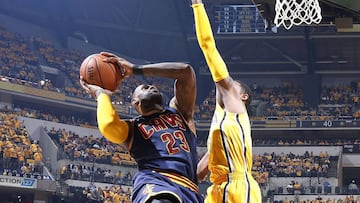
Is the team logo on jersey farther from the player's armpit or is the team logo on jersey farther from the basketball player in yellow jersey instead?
the basketball player in yellow jersey

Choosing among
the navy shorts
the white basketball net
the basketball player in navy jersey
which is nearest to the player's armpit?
the basketball player in navy jersey

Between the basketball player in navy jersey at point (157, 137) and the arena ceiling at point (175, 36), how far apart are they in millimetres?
23567

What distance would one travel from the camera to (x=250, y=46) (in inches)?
1143

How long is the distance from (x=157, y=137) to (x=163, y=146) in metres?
0.07

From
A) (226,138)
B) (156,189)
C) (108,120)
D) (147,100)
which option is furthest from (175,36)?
(156,189)

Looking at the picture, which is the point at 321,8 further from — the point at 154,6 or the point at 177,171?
the point at 154,6

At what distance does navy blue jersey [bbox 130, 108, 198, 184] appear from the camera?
12.8 ft

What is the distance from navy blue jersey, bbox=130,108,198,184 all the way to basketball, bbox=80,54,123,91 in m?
0.29

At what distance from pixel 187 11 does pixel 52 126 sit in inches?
323

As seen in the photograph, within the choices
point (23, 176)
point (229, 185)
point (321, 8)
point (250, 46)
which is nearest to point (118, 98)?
point (250, 46)

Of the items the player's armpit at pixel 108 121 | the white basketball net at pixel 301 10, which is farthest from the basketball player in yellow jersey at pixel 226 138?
the white basketball net at pixel 301 10

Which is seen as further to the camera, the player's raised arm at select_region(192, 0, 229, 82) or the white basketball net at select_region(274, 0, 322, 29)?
the white basketball net at select_region(274, 0, 322, 29)

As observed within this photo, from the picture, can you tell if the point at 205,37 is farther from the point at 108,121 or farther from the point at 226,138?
the point at 108,121

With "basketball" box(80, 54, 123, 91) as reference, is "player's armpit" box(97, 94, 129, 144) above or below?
below
